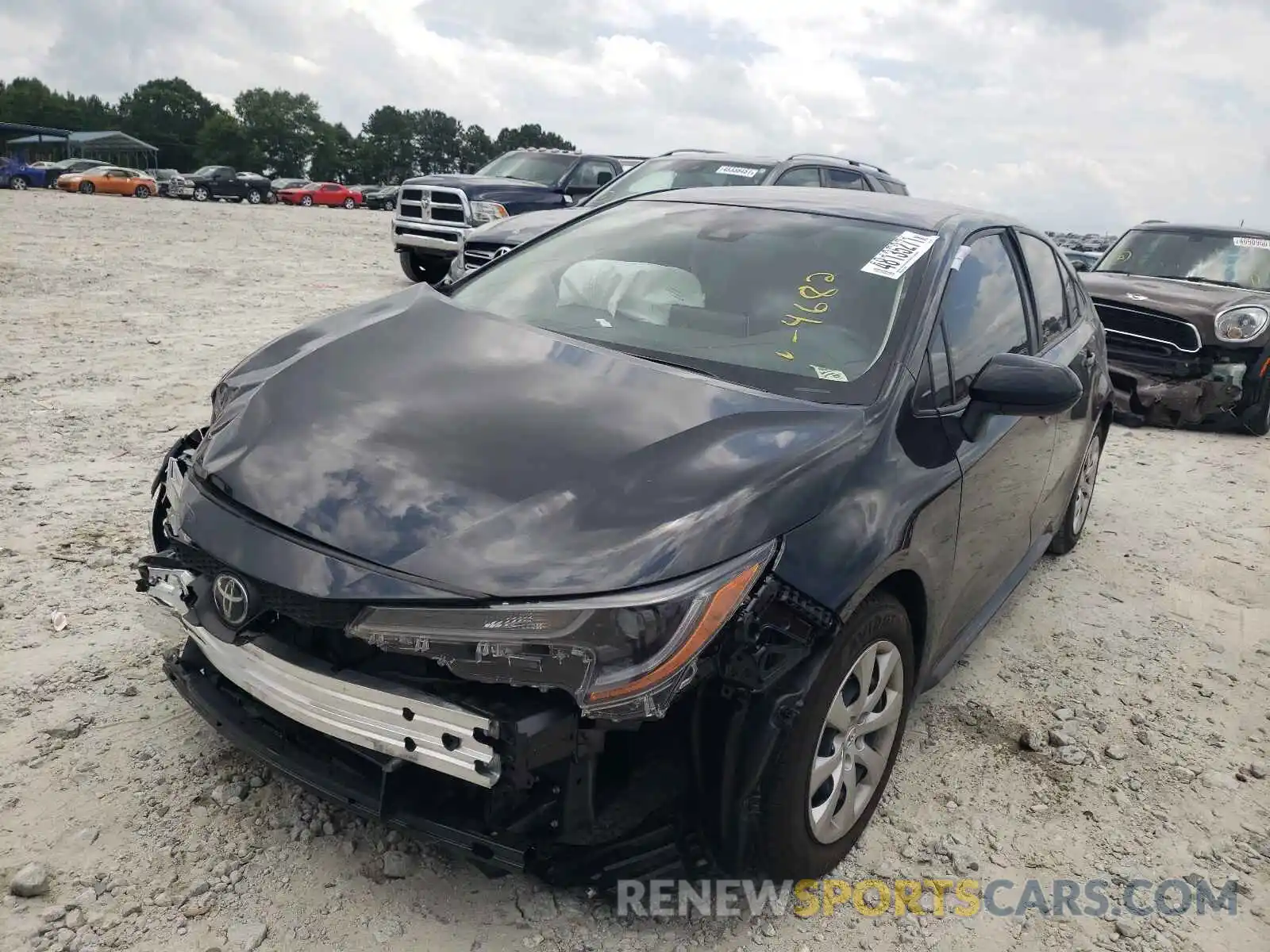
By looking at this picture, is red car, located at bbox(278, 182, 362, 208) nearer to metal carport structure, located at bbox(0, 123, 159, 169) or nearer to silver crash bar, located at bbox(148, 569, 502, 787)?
metal carport structure, located at bbox(0, 123, 159, 169)

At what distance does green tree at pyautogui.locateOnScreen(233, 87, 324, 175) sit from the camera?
295 feet

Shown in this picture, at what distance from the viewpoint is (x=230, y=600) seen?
82.4 inches

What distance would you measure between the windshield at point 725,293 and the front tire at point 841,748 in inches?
25.9

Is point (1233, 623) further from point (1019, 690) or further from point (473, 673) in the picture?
point (473, 673)

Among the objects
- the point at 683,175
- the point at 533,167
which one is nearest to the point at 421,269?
the point at 533,167

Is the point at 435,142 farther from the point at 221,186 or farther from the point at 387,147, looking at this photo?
the point at 221,186

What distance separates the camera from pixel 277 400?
257 centimetres

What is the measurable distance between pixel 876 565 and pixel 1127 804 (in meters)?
1.44

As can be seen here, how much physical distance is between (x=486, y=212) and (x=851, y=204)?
8.73 metres

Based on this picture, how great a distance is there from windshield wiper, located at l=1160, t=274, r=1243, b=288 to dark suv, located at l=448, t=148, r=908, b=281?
297 centimetres

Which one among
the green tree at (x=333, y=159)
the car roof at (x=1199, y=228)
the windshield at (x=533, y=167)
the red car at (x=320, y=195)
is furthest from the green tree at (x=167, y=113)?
the car roof at (x=1199, y=228)

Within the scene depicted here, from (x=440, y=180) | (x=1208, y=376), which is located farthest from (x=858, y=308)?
(x=440, y=180)

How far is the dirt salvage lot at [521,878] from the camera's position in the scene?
2232 mm

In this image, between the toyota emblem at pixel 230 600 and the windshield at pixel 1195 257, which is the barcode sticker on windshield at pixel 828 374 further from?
the windshield at pixel 1195 257
